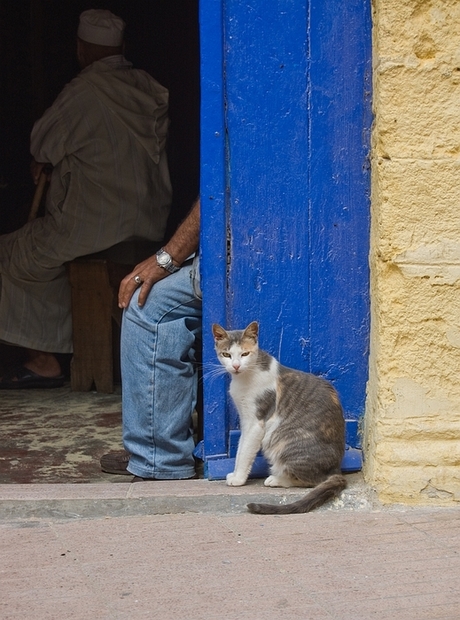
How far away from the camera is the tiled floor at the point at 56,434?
4.22 m

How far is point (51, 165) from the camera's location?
5.96 m

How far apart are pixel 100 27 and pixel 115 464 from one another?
2787mm

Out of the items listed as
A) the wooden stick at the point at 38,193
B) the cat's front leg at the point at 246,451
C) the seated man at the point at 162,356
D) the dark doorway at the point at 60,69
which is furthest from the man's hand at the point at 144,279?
the dark doorway at the point at 60,69

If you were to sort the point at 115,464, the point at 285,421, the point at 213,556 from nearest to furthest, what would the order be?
the point at 213,556 → the point at 285,421 → the point at 115,464

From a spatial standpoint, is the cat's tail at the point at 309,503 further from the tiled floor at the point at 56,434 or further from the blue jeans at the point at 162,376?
the tiled floor at the point at 56,434

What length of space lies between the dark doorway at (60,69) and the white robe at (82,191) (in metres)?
1.07

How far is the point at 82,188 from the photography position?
570cm

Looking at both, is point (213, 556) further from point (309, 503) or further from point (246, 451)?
point (246, 451)

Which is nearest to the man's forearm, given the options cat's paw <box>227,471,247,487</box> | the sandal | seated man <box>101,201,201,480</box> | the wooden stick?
seated man <box>101,201,201,480</box>

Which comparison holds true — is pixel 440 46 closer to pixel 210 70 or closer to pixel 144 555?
pixel 210 70

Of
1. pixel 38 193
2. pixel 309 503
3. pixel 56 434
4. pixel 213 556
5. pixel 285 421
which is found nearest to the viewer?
pixel 213 556

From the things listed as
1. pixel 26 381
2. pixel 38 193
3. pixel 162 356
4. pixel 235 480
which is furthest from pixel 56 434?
pixel 38 193

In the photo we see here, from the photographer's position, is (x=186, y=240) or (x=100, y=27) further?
(x=100, y=27)

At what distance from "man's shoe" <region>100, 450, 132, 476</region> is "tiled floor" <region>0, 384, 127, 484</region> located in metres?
0.02
